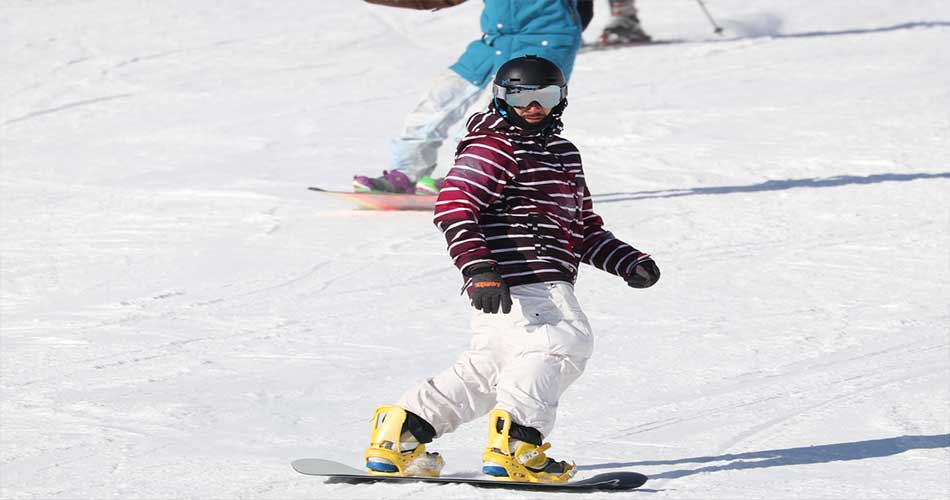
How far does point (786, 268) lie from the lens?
23.8 ft

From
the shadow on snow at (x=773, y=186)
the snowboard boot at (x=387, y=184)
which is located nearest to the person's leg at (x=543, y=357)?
the snowboard boot at (x=387, y=184)

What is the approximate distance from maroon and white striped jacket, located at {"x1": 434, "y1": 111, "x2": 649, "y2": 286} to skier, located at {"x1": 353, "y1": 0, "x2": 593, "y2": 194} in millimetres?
3886

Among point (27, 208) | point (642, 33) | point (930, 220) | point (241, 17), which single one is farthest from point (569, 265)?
point (241, 17)

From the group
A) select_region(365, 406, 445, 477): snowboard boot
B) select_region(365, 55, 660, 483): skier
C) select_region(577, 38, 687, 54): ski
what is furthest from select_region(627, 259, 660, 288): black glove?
select_region(577, 38, 687, 54): ski

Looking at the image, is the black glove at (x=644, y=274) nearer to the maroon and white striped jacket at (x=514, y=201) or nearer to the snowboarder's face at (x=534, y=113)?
the maroon and white striped jacket at (x=514, y=201)

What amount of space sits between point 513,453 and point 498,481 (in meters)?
0.09

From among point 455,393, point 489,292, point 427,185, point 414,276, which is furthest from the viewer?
point 427,185

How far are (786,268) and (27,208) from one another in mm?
4538

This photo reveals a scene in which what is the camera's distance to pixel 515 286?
13.1 feet

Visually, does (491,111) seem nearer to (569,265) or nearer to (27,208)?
(569,265)

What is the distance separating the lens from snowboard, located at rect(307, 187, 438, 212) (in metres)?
8.77

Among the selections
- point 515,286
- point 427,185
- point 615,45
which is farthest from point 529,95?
point 615,45

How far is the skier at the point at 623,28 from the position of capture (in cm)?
1596

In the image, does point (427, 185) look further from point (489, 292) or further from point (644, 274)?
point (489, 292)
